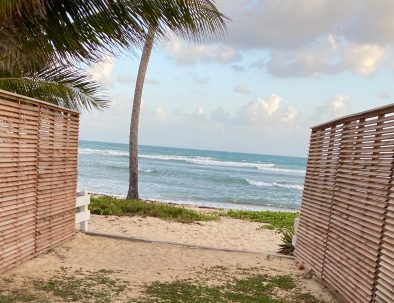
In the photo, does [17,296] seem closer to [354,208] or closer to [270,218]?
[354,208]

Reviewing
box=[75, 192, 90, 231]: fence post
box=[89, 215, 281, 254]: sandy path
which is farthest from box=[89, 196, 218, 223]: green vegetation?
box=[75, 192, 90, 231]: fence post

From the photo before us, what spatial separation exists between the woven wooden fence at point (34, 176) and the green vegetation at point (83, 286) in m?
0.64

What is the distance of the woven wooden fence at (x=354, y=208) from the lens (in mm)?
4652

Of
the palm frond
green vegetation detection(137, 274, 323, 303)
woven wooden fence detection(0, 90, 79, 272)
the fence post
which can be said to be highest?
→ the palm frond

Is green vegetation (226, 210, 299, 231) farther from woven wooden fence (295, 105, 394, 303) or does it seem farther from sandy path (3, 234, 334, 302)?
woven wooden fence (295, 105, 394, 303)

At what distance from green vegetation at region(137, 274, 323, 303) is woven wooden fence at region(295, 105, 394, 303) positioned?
51 centimetres

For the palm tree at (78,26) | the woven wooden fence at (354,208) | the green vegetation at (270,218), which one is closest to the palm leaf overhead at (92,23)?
the palm tree at (78,26)

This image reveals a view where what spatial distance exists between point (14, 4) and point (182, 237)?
6.82 m

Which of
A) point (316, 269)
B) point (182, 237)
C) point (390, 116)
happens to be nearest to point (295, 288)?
point (316, 269)

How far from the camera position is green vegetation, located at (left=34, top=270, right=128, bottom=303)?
5277 millimetres

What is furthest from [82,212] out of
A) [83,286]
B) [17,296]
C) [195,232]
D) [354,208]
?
[354,208]

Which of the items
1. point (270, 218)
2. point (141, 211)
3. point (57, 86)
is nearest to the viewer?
point (57, 86)

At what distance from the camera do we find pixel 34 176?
6527 mm

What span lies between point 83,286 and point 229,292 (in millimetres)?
1690
